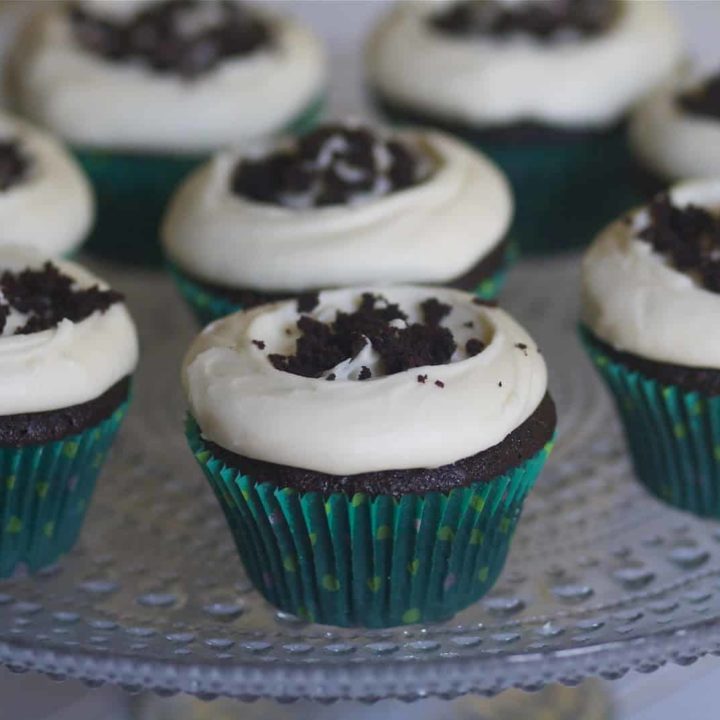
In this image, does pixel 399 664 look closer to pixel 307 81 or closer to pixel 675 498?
pixel 675 498

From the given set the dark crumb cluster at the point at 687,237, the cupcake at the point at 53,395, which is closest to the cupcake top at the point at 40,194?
the cupcake at the point at 53,395

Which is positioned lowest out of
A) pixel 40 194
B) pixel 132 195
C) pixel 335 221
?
pixel 132 195

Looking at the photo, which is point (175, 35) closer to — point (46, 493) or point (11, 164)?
point (11, 164)

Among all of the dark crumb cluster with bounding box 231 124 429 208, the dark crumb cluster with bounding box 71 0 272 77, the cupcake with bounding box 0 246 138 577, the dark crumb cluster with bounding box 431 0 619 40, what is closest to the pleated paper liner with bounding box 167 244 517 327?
the dark crumb cluster with bounding box 231 124 429 208

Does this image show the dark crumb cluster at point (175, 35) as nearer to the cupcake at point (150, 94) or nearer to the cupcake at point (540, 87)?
the cupcake at point (150, 94)

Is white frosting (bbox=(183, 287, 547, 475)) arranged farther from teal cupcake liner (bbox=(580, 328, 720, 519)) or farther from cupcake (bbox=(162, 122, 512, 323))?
cupcake (bbox=(162, 122, 512, 323))

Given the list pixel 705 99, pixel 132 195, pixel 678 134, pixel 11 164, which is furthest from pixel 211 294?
pixel 705 99
